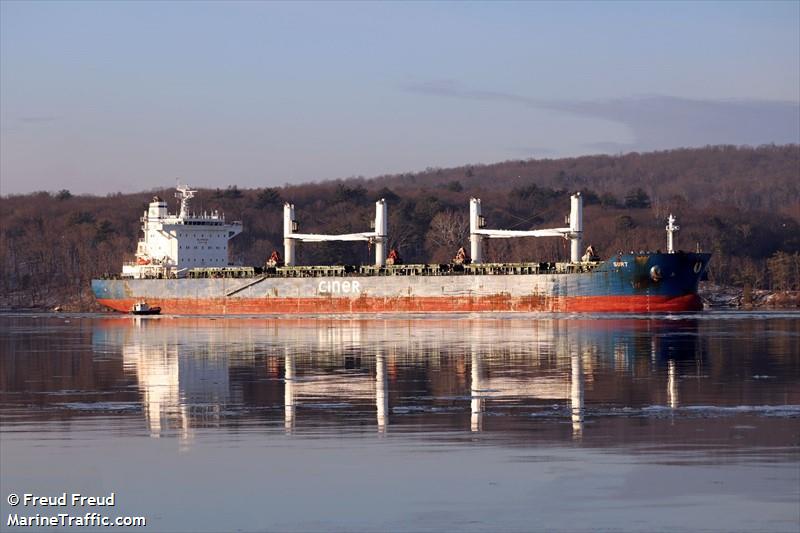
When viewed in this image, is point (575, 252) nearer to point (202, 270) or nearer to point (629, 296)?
point (629, 296)

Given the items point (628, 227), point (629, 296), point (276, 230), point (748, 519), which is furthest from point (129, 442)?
point (276, 230)

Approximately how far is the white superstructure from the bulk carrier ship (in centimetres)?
7

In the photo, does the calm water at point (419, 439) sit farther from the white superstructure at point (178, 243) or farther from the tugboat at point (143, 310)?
the white superstructure at point (178, 243)

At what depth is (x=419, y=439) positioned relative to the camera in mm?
18641

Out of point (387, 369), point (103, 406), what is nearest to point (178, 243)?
point (387, 369)

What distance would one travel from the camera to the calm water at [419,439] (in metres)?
13.9

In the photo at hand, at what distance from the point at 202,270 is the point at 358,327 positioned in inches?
1326

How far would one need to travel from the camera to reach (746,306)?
94.3 m

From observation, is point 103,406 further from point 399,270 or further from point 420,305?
point 399,270

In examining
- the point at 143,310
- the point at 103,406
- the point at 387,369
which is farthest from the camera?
the point at 143,310

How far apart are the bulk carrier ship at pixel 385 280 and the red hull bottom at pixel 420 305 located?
0.20ft

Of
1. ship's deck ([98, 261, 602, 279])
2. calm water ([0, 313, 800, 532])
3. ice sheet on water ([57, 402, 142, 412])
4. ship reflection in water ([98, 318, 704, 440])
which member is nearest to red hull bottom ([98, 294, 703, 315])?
ship's deck ([98, 261, 602, 279])

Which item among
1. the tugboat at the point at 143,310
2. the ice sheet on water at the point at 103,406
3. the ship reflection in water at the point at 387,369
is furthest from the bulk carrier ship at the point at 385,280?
the ice sheet on water at the point at 103,406

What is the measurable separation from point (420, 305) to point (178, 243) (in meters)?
23.2
